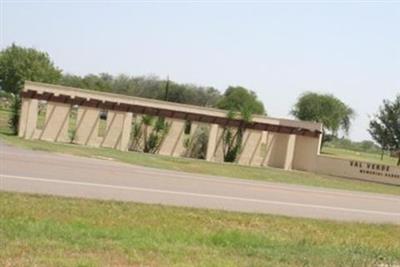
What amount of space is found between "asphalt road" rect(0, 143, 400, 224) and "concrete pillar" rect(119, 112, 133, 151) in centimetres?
1570

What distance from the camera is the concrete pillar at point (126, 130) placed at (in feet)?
129

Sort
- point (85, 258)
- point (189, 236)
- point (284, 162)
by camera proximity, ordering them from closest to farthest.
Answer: point (85, 258) < point (189, 236) < point (284, 162)

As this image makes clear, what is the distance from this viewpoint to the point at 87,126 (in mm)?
39000

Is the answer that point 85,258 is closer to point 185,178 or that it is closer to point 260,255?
point 260,255

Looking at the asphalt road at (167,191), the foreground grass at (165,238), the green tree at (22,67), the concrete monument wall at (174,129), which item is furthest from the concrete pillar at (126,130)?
the green tree at (22,67)

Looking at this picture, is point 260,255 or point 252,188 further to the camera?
point 252,188

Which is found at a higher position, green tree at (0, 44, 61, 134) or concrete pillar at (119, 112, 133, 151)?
green tree at (0, 44, 61, 134)

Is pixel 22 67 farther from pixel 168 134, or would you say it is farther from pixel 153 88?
pixel 168 134

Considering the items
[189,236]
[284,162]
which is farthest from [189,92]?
[189,236]

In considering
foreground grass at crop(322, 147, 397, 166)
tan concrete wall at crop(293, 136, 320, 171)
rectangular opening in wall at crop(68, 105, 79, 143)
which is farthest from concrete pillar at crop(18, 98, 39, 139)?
foreground grass at crop(322, 147, 397, 166)

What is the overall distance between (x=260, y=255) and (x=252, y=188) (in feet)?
46.2

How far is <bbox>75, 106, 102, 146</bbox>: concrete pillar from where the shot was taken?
3866 centimetres

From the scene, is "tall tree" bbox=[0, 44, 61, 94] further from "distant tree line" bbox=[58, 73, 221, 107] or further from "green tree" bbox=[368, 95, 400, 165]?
"green tree" bbox=[368, 95, 400, 165]

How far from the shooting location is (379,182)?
42.3 meters
